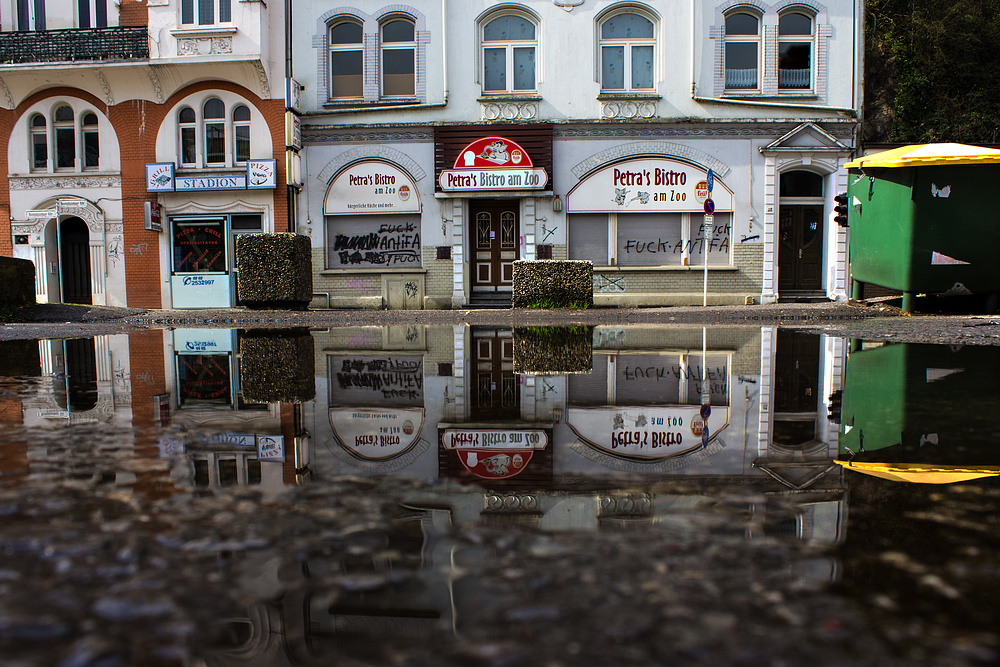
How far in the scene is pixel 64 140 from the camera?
2017cm

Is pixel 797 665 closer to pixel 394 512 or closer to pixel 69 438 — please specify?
pixel 394 512

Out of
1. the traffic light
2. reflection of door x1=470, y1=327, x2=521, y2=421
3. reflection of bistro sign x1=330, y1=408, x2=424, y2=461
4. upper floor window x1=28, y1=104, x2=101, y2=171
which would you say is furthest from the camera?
upper floor window x1=28, y1=104, x2=101, y2=171

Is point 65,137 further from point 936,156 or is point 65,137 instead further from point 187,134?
point 936,156

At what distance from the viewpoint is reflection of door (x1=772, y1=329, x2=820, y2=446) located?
9.37ft

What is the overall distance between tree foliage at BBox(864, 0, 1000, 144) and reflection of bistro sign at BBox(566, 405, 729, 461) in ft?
85.3

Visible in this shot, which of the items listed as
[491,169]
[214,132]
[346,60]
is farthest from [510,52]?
[214,132]

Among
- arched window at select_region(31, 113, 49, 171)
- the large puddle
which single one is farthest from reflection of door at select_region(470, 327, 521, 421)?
arched window at select_region(31, 113, 49, 171)

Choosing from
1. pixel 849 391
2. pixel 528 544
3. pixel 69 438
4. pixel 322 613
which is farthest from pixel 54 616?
pixel 849 391

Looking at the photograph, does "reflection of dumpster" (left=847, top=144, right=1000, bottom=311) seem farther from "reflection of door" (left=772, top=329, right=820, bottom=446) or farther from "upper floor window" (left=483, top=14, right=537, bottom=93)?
Answer: "upper floor window" (left=483, top=14, right=537, bottom=93)

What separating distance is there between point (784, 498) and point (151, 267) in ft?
67.6

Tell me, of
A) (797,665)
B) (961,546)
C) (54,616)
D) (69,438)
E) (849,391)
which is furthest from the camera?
(849,391)

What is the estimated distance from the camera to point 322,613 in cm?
124

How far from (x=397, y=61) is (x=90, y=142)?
8835mm

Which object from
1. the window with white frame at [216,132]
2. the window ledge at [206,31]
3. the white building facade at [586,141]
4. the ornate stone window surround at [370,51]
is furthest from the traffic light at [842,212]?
the window ledge at [206,31]
